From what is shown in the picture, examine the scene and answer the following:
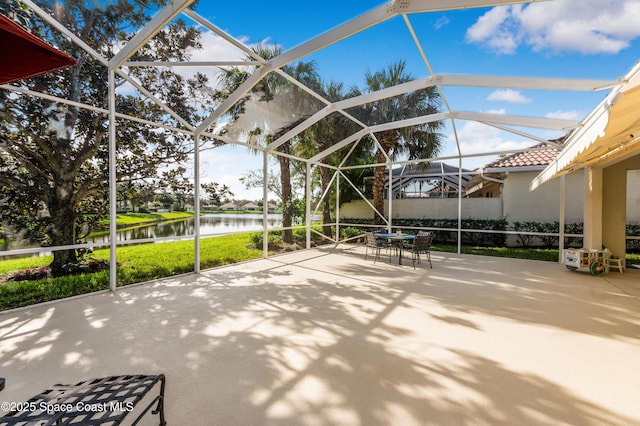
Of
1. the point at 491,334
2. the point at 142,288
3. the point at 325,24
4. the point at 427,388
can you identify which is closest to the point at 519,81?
the point at 325,24

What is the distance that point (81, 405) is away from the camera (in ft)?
4.40

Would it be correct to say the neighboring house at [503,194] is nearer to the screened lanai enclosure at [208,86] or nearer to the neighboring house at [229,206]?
the screened lanai enclosure at [208,86]

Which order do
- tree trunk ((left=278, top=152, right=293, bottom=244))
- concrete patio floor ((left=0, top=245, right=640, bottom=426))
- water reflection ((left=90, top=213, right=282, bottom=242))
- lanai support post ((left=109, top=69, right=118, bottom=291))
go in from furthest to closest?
tree trunk ((left=278, top=152, right=293, bottom=244))
water reflection ((left=90, top=213, right=282, bottom=242))
lanai support post ((left=109, top=69, right=118, bottom=291))
concrete patio floor ((left=0, top=245, right=640, bottom=426))

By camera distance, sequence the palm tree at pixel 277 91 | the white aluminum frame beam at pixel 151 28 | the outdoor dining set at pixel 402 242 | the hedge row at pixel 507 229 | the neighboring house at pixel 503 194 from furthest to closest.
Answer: the neighboring house at pixel 503 194 < the hedge row at pixel 507 229 < the outdoor dining set at pixel 402 242 < the palm tree at pixel 277 91 < the white aluminum frame beam at pixel 151 28

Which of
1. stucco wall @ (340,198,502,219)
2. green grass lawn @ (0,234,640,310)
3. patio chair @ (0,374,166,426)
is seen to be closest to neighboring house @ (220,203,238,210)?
green grass lawn @ (0,234,640,310)

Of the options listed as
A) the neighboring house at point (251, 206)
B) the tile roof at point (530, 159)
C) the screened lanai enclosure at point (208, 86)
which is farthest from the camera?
the tile roof at point (530, 159)

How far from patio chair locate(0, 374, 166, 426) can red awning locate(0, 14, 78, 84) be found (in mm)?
1992

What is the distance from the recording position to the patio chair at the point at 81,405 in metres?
1.22

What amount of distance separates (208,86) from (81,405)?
5.56 metres

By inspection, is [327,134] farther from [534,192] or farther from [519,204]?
[534,192]

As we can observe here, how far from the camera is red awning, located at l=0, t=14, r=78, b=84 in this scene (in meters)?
1.65

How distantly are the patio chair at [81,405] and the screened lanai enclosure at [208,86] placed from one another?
3619 mm

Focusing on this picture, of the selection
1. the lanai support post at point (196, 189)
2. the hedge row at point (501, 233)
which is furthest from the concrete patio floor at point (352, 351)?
the hedge row at point (501, 233)

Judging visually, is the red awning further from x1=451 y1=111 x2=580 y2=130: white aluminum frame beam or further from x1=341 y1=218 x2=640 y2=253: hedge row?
x1=341 y1=218 x2=640 y2=253: hedge row
